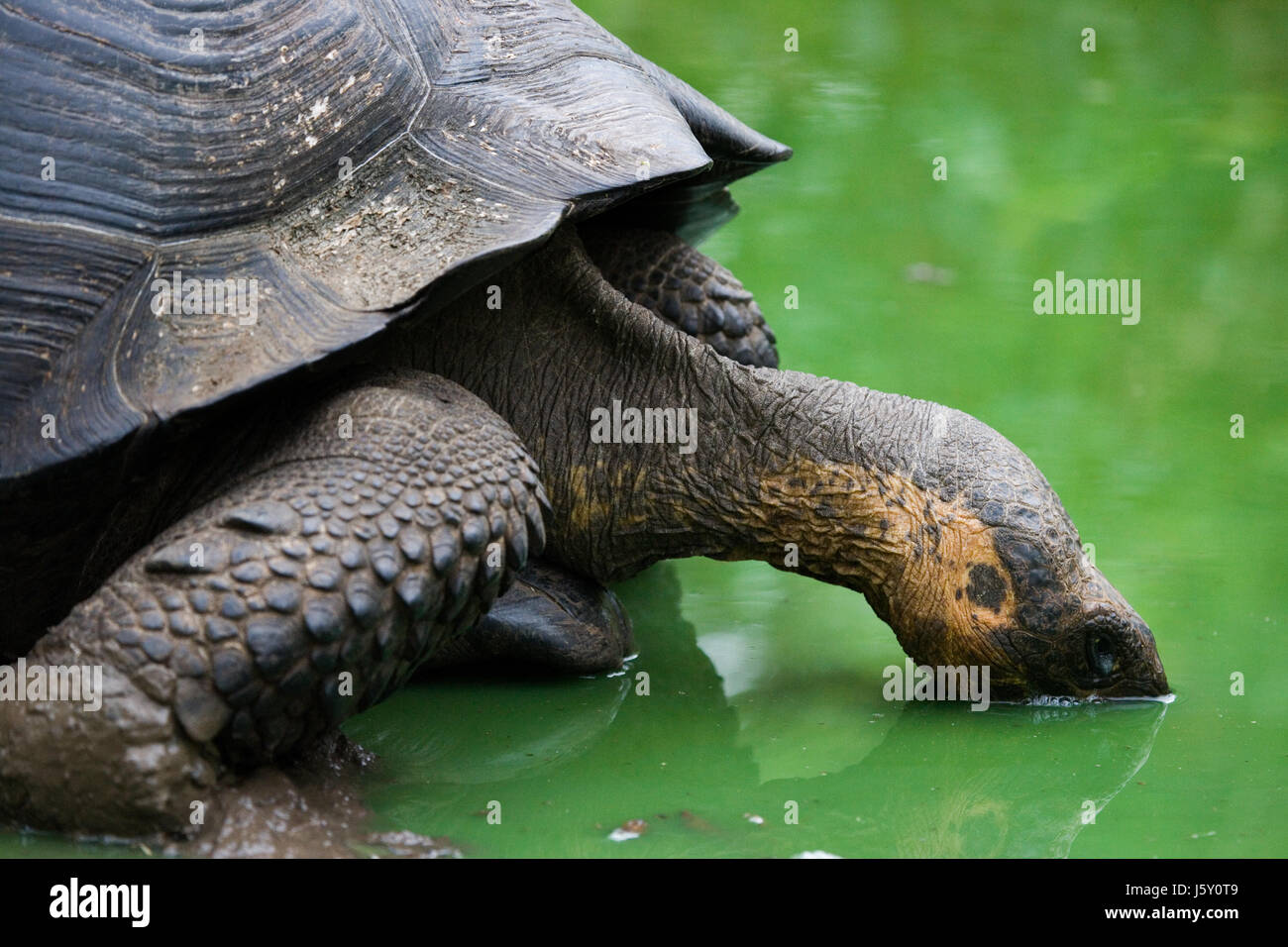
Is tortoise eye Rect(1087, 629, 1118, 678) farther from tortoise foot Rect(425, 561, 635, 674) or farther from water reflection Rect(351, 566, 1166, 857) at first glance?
tortoise foot Rect(425, 561, 635, 674)

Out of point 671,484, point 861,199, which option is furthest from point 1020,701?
point 861,199

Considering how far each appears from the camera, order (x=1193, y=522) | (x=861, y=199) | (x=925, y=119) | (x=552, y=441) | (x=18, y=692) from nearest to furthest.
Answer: (x=18, y=692)
(x=552, y=441)
(x=1193, y=522)
(x=861, y=199)
(x=925, y=119)

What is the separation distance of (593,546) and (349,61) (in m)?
1.12

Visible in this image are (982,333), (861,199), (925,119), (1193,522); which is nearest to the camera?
(1193,522)

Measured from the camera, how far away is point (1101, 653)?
3201 mm

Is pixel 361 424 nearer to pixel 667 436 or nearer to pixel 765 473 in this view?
pixel 667 436

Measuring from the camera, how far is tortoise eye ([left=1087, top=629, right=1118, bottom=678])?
3.16 meters

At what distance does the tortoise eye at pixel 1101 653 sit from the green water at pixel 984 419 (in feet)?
0.32

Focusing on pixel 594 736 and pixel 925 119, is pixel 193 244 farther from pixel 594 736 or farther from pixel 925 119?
pixel 925 119

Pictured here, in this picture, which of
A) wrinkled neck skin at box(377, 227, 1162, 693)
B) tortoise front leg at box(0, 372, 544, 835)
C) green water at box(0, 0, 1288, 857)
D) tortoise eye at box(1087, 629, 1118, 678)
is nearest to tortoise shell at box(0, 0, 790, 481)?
tortoise front leg at box(0, 372, 544, 835)

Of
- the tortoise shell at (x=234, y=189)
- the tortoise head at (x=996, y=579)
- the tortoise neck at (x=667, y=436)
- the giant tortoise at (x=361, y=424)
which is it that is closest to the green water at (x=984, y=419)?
the tortoise head at (x=996, y=579)

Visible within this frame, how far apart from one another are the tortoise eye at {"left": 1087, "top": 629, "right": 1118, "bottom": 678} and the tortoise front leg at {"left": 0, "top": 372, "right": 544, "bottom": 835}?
1.27m

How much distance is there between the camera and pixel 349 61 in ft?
9.41

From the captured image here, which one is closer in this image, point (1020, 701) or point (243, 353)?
point (243, 353)
